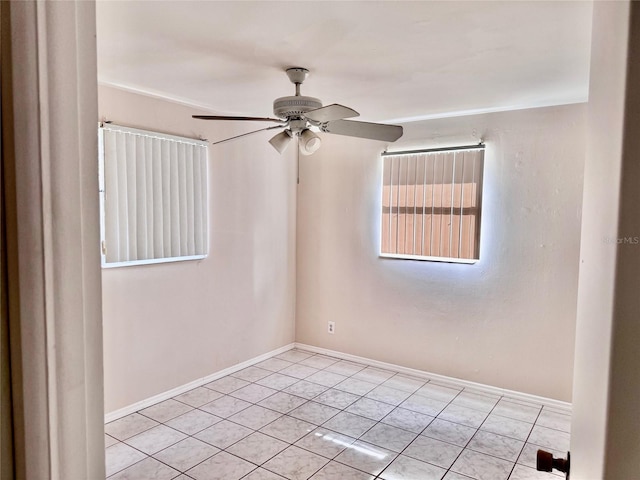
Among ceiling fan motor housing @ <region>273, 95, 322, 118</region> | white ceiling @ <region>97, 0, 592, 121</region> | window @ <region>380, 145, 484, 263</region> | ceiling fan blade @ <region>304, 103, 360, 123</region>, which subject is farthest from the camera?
window @ <region>380, 145, 484, 263</region>

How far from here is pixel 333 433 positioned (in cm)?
288

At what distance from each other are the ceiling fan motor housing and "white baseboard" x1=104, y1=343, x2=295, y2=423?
2187 mm

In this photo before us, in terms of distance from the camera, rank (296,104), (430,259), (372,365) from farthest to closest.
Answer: (372,365)
(430,259)
(296,104)

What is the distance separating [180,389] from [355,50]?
116 inches

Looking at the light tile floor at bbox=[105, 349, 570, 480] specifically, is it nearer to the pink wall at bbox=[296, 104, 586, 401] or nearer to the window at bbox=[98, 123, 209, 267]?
the pink wall at bbox=[296, 104, 586, 401]

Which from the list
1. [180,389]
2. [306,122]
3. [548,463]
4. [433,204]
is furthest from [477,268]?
[548,463]

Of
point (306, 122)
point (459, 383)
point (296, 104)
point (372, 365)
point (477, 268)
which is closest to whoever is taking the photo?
point (296, 104)

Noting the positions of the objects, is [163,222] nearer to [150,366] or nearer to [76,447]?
[150,366]

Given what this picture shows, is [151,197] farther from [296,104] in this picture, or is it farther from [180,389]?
[180,389]

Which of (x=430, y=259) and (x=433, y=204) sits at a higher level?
(x=433, y=204)

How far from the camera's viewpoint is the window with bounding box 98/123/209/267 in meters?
2.89

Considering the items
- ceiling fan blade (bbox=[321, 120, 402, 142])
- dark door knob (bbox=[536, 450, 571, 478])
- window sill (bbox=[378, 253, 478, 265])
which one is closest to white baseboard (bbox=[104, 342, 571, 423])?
window sill (bbox=[378, 253, 478, 265])

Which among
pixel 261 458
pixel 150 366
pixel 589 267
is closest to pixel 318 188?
pixel 150 366

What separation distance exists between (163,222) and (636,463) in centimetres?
324
